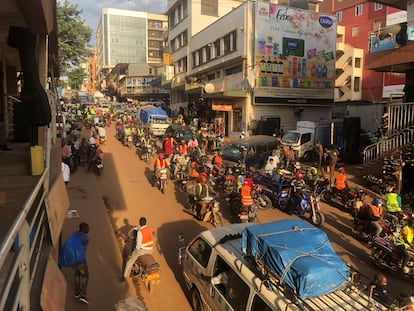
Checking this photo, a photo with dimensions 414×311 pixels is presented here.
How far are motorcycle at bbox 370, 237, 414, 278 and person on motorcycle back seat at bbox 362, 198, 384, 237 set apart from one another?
699 millimetres

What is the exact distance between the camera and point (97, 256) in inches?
335

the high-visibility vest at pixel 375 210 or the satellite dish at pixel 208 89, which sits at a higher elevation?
the satellite dish at pixel 208 89

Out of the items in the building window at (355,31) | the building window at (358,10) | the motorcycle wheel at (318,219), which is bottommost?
the motorcycle wheel at (318,219)

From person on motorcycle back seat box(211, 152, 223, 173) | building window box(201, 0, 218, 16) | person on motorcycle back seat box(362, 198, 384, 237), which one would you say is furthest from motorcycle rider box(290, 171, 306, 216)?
building window box(201, 0, 218, 16)

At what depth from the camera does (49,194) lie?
16.0 feet

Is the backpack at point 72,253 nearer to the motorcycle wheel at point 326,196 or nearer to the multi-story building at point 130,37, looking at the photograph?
the motorcycle wheel at point 326,196

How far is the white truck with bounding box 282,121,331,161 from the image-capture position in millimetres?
21008

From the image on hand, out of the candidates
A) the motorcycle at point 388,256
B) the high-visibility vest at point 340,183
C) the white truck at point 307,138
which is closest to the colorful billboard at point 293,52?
the white truck at point 307,138

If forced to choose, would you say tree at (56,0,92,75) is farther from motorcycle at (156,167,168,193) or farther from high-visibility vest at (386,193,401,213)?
high-visibility vest at (386,193,401,213)

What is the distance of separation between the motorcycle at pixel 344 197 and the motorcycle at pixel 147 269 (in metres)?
7.22

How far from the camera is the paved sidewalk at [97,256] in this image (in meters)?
6.79

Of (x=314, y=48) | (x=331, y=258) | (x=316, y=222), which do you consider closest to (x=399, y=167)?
(x=316, y=222)

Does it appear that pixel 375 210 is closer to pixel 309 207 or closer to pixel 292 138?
pixel 309 207

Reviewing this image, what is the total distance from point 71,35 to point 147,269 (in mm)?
28947
